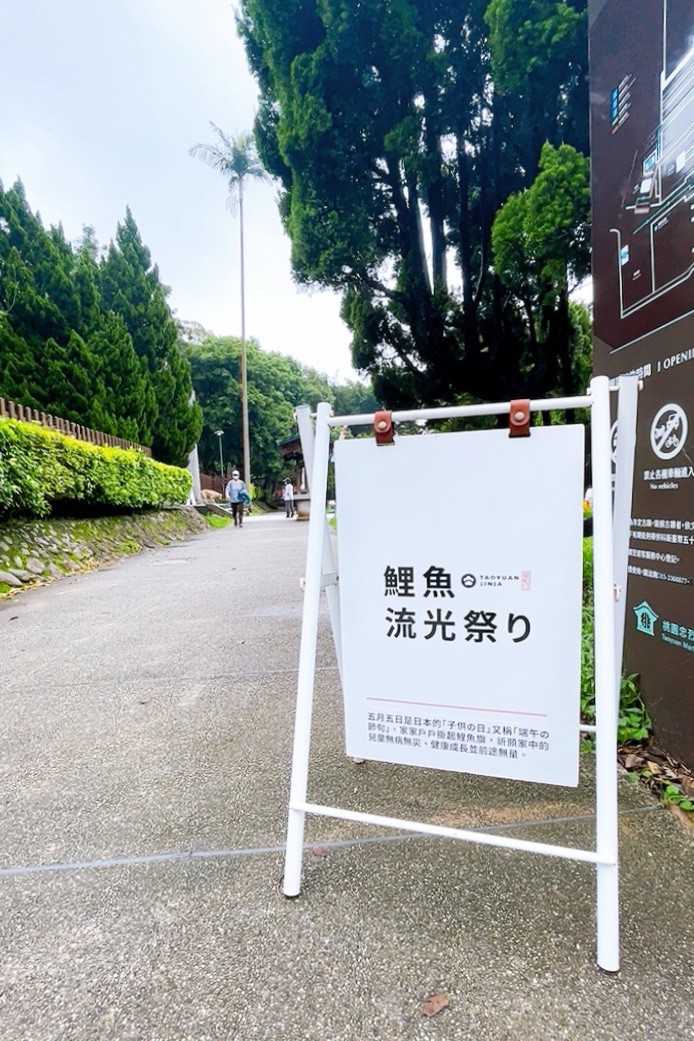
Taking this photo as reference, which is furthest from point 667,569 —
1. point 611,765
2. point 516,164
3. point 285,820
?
point 516,164

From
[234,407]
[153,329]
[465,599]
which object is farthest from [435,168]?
[234,407]

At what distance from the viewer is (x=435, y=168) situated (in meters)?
6.80

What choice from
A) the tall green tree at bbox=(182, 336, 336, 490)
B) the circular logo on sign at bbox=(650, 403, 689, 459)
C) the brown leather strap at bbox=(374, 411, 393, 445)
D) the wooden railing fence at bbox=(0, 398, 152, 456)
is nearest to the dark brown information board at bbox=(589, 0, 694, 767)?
the circular logo on sign at bbox=(650, 403, 689, 459)

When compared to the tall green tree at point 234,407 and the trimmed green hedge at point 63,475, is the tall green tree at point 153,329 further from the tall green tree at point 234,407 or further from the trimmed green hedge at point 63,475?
the tall green tree at point 234,407

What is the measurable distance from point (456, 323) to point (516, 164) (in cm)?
204

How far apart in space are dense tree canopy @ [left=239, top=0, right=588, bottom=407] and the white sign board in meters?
5.04

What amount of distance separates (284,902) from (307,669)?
0.57m

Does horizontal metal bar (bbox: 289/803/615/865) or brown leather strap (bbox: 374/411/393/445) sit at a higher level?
brown leather strap (bbox: 374/411/393/445)

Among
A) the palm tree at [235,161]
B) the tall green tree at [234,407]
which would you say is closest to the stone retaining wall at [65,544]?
the palm tree at [235,161]

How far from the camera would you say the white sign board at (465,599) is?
124 cm

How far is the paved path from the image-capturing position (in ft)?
3.45

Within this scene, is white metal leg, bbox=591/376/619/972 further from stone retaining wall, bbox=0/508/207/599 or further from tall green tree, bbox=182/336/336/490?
tall green tree, bbox=182/336/336/490

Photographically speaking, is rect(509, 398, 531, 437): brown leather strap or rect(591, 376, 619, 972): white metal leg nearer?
rect(591, 376, 619, 972): white metal leg

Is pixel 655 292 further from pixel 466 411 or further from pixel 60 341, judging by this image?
pixel 60 341
